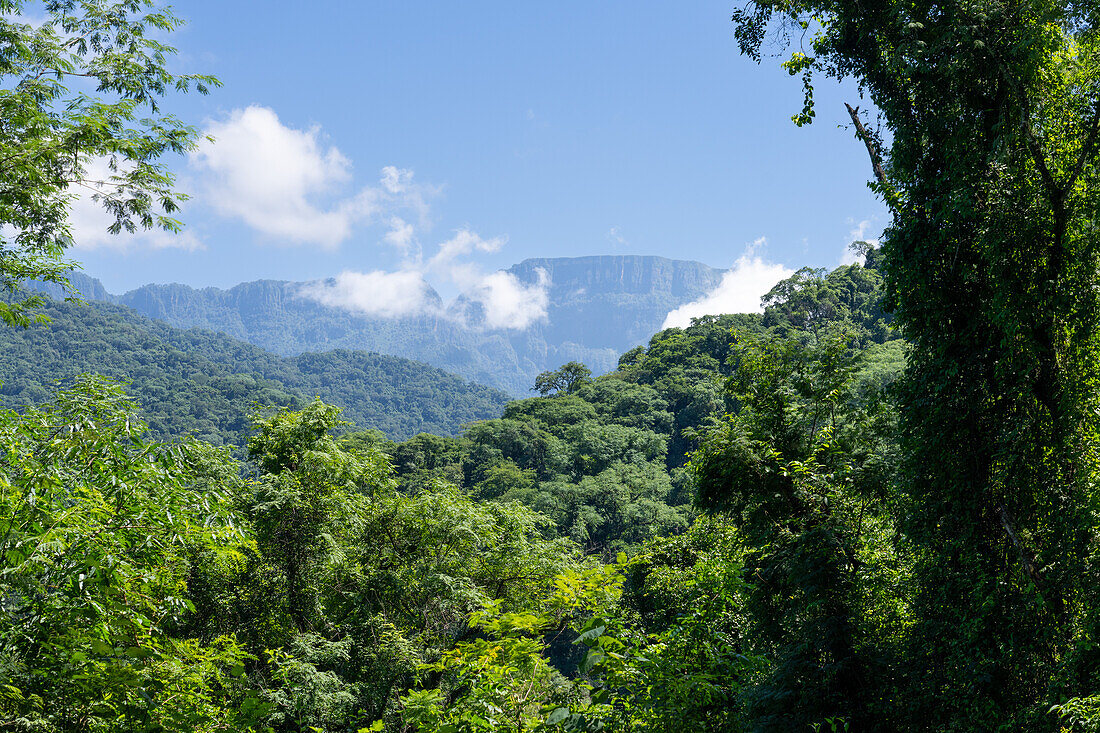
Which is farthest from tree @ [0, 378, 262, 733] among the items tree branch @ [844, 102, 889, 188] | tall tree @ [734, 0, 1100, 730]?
tree branch @ [844, 102, 889, 188]

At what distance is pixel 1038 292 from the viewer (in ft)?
16.9

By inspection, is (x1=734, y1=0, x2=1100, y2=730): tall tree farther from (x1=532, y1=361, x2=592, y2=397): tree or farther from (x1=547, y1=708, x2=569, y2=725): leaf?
(x1=532, y1=361, x2=592, y2=397): tree

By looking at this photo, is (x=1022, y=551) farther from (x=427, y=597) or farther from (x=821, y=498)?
(x=427, y=597)

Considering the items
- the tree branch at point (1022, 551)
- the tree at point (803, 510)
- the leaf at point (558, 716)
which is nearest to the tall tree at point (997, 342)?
the tree branch at point (1022, 551)

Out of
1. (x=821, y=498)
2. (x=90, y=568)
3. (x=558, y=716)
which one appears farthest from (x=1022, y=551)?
(x=90, y=568)

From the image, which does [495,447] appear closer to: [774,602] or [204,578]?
[204,578]

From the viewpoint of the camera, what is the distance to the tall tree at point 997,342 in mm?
4910

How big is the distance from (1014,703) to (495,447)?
5105 cm

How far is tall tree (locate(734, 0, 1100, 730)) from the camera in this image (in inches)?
193

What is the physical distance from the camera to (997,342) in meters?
5.64

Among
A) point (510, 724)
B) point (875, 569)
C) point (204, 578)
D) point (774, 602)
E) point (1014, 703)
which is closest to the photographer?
point (510, 724)

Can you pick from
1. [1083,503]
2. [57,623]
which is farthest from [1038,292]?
[57,623]

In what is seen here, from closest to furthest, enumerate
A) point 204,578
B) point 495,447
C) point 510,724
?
1. point 510,724
2. point 204,578
3. point 495,447

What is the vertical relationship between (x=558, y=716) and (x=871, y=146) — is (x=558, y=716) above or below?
below
